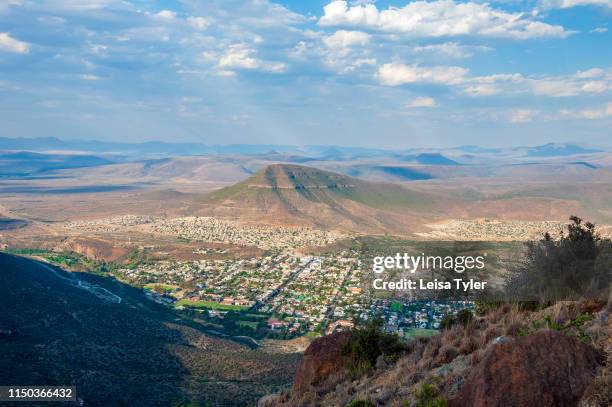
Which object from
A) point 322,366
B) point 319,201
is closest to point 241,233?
point 319,201

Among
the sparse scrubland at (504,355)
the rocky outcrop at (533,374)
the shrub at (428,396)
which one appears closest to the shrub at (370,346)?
the sparse scrubland at (504,355)

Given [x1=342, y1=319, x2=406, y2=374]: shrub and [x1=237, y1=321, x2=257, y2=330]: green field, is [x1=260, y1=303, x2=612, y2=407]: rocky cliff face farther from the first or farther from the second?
[x1=237, y1=321, x2=257, y2=330]: green field

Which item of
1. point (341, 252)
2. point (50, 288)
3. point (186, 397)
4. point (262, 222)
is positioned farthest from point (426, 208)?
point (186, 397)

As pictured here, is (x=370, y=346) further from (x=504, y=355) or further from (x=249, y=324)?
(x=249, y=324)

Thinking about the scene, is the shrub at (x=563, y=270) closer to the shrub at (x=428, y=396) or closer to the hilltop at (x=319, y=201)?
the shrub at (x=428, y=396)

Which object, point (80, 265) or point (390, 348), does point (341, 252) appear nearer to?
point (80, 265)
